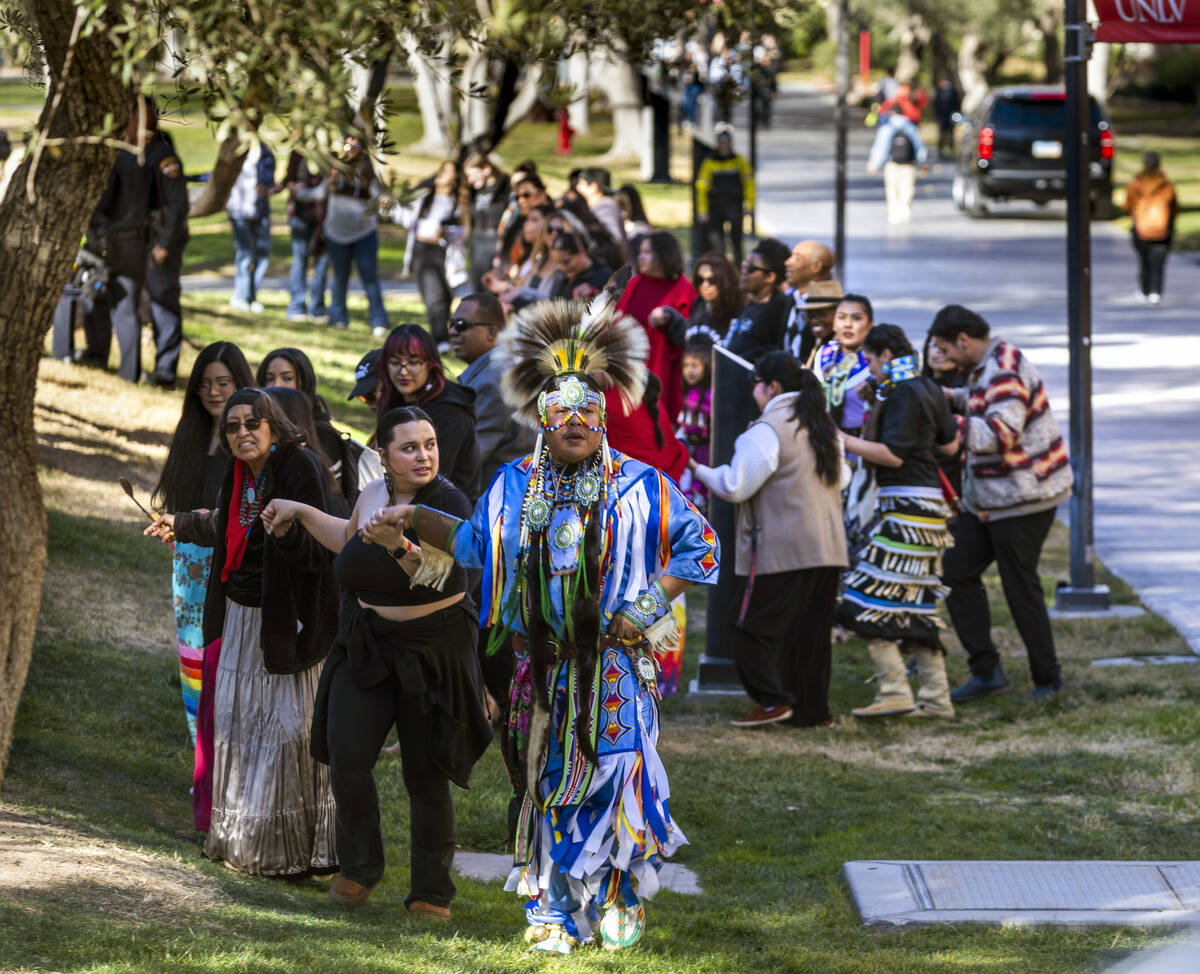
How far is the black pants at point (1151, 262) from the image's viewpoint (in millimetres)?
22641

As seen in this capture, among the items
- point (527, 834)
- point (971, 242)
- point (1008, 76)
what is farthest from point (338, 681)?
point (1008, 76)

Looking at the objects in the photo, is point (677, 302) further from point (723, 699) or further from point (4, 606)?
point (4, 606)

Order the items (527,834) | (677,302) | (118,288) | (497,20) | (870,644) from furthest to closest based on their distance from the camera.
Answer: (118,288) < (677,302) < (870,644) < (527,834) < (497,20)

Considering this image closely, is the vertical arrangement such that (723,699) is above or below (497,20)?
below

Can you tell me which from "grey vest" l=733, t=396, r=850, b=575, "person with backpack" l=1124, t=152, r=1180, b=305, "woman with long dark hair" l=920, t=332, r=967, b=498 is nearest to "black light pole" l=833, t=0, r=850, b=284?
"person with backpack" l=1124, t=152, r=1180, b=305

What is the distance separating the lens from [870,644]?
29.8 ft

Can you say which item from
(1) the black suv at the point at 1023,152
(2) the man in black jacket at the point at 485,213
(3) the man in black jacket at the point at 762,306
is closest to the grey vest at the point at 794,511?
(3) the man in black jacket at the point at 762,306

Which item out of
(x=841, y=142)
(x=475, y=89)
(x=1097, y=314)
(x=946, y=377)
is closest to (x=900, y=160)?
(x=1097, y=314)

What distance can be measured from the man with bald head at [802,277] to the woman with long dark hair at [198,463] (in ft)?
13.2

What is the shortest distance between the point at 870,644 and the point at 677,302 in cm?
284

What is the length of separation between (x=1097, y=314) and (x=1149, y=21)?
12.7 metres

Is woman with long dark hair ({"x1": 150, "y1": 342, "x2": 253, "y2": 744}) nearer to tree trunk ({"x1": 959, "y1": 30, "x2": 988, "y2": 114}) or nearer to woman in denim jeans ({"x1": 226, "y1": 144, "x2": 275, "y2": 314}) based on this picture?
woman in denim jeans ({"x1": 226, "y1": 144, "x2": 275, "y2": 314})

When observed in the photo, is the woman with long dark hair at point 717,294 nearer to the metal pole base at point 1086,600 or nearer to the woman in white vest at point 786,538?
the woman in white vest at point 786,538

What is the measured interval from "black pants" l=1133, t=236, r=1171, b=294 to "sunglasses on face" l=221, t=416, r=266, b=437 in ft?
60.0
